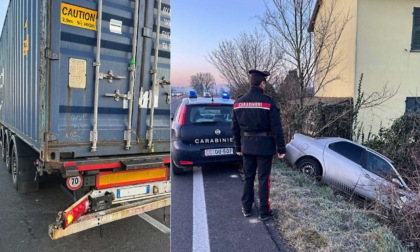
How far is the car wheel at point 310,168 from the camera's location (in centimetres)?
685

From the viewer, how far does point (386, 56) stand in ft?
39.6

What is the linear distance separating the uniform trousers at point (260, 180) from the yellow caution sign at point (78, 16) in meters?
2.45

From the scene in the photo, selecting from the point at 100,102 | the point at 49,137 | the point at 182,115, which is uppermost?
the point at 100,102

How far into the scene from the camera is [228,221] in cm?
424

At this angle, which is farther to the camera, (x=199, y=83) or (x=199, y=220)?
(x=199, y=83)

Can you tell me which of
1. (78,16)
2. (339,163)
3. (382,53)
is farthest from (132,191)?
(382,53)

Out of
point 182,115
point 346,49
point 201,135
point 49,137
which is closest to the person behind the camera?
point 49,137

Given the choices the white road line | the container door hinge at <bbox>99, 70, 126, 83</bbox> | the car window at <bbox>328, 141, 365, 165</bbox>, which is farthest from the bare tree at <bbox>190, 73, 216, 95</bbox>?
the car window at <bbox>328, 141, 365, 165</bbox>

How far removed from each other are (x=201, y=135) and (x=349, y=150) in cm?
301

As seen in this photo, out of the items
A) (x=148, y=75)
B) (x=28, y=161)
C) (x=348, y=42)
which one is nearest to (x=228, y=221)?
(x=148, y=75)

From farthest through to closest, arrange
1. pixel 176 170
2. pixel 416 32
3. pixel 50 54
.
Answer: pixel 416 32 → pixel 176 170 → pixel 50 54

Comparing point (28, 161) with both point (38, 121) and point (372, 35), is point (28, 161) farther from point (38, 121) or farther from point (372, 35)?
point (372, 35)

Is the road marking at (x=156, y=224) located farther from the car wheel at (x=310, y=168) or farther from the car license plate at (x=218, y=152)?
the car wheel at (x=310, y=168)

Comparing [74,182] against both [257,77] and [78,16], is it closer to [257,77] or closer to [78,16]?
[78,16]
